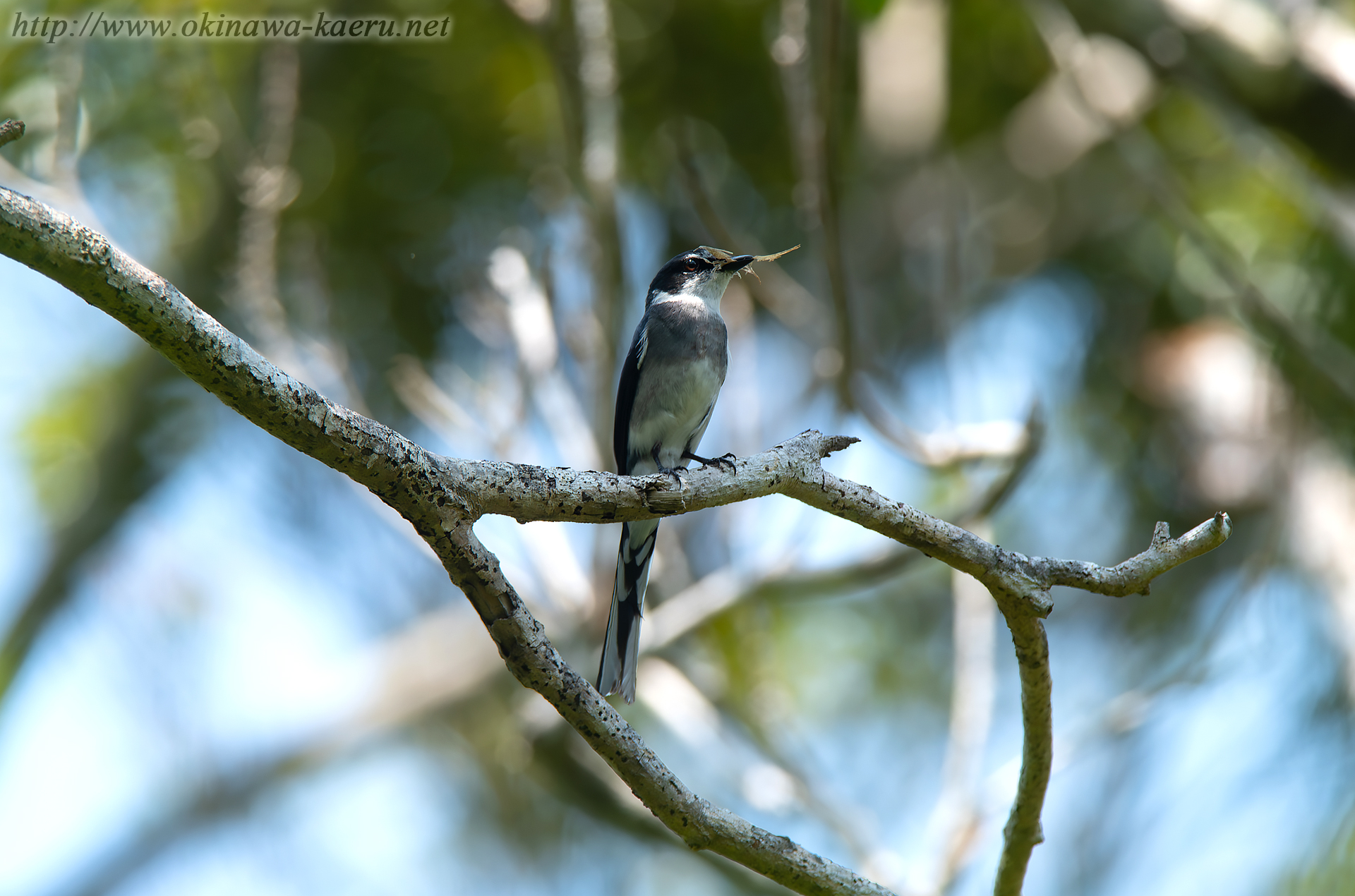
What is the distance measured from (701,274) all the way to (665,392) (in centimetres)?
93

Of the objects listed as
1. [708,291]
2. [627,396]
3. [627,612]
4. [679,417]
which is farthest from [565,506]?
[708,291]

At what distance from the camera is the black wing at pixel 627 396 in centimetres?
516

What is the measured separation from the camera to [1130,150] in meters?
6.00

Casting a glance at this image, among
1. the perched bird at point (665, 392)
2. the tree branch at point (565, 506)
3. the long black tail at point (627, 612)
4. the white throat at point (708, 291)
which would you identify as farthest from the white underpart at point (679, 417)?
the tree branch at point (565, 506)

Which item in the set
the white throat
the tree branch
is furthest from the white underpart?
the tree branch

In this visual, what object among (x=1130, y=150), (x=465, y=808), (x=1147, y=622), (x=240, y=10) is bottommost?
(x=465, y=808)

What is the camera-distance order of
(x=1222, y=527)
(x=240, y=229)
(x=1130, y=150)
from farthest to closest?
(x=240, y=229) < (x=1130, y=150) < (x=1222, y=527)

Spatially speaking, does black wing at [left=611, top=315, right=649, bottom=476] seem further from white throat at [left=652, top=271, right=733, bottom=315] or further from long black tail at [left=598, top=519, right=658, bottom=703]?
long black tail at [left=598, top=519, right=658, bottom=703]

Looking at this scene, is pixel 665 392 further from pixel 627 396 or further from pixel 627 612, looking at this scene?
pixel 627 612

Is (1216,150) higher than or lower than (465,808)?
higher

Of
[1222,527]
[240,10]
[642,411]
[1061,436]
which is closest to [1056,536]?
[1061,436]

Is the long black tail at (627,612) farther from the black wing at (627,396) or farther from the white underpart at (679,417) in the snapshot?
the black wing at (627,396)

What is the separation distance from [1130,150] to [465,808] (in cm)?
699

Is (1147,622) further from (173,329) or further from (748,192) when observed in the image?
(173,329)
